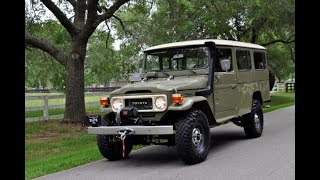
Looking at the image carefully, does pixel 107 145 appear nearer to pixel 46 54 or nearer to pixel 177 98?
pixel 177 98

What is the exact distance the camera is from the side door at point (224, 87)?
8836 millimetres

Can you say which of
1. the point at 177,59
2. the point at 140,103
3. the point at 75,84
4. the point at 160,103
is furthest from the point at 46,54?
the point at 160,103

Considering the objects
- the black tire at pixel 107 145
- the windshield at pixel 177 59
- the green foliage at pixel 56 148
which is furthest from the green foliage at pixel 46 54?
the black tire at pixel 107 145

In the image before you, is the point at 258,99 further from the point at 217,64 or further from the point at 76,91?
the point at 76,91

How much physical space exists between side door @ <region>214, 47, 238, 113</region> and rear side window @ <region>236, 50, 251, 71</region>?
49cm

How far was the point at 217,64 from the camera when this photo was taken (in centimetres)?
911

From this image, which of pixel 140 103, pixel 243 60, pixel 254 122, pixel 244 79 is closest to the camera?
pixel 140 103

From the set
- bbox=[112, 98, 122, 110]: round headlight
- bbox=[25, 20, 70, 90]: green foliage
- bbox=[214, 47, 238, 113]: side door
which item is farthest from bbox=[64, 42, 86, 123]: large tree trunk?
bbox=[112, 98, 122, 110]: round headlight

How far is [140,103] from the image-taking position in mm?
7750

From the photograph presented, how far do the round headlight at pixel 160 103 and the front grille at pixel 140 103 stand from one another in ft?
0.52

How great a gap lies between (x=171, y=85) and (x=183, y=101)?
548mm

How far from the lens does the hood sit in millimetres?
7662

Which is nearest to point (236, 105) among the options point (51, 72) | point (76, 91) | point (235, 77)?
point (235, 77)

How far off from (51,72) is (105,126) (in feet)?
50.0
